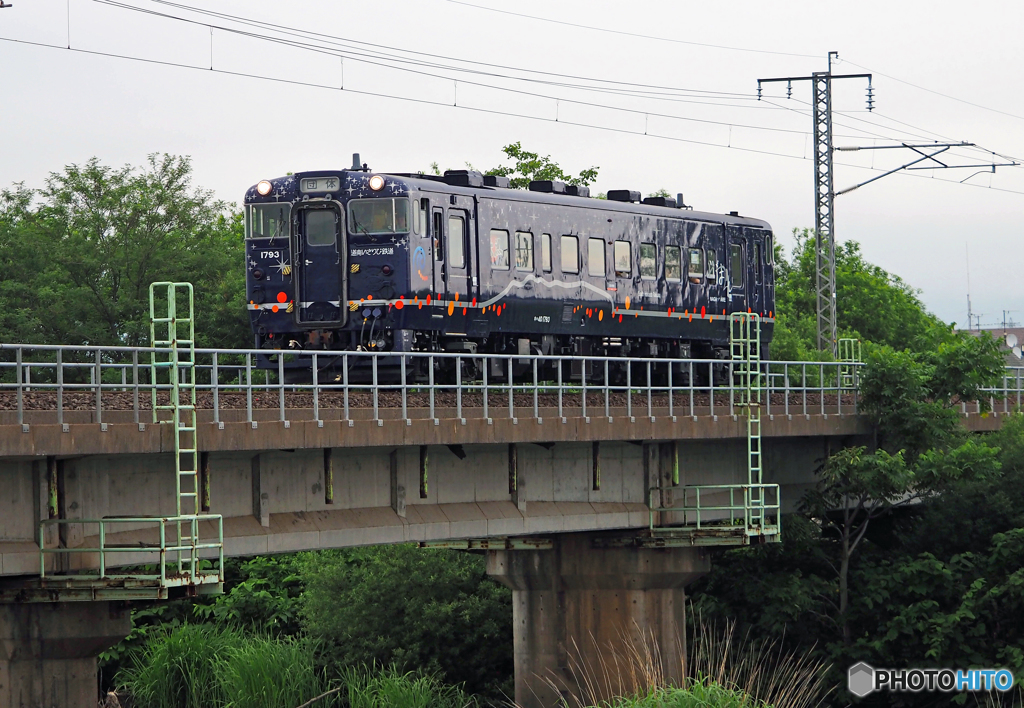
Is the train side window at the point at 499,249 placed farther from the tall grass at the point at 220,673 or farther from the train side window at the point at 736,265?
the tall grass at the point at 220,673

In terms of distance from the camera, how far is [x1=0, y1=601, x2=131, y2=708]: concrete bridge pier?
17.7 meters

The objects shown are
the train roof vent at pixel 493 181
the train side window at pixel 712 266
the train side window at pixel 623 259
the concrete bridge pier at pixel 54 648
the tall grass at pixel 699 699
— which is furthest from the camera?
the train side window at pixel 712 266

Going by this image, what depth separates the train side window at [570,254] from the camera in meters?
29.1

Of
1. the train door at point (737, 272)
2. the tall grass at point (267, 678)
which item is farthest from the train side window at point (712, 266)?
the tall grass at point (267, 678)

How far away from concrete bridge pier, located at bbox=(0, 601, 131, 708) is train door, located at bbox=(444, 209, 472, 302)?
9526 mm

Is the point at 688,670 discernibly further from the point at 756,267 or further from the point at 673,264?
the point at 756,267

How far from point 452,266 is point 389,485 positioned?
611cm

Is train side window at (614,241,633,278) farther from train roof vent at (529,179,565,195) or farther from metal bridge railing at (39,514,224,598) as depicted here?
metal bridge railing at (39,514,224,598)

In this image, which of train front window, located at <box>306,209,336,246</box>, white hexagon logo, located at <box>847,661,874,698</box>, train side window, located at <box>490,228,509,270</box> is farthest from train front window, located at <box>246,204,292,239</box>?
white hexagon logo, located at <box>847,661,874,698</box>

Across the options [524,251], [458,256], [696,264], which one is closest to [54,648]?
[458,256]

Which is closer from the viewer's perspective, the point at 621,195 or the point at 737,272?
the point at 621,195

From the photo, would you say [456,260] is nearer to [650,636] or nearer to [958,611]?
[650,636]

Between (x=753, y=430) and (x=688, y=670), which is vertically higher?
(x=753, y=430)

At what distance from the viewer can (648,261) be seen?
3128cm
